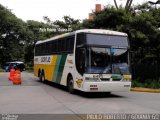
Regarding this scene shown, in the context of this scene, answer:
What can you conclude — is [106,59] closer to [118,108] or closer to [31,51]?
[118,108]

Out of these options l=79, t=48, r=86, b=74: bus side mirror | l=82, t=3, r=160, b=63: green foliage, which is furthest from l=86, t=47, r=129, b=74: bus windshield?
l=82, t=3, r=160, b=63: green foliage

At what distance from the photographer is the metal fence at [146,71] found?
2586 cm

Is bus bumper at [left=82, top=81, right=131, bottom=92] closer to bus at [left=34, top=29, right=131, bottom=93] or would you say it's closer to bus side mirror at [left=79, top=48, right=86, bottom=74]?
bus at [left=34, top=29, right=131, bottom=93]

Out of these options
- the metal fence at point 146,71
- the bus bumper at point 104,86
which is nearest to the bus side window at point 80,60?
the bus bumper at point 104,86

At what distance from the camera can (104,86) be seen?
1689cm

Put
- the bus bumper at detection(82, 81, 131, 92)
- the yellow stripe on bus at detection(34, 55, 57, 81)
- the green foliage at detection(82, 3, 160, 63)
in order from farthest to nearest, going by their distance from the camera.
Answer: the green foliage at detection(82, 3, 160, 63) < the yellow stripe on bus at detection(34, 55, 57, 81) < the bus bumper at detection(82, 81, 131, 92)

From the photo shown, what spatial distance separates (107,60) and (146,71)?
397 inches

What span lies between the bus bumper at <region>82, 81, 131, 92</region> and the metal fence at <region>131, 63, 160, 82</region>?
8.83 m

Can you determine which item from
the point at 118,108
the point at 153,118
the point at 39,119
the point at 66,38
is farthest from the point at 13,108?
the point at 66,38

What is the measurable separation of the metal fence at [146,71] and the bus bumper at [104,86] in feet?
29.0

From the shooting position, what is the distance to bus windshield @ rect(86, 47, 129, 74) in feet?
55.5

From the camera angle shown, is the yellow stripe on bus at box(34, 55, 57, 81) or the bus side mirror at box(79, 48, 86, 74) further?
the yellow stripe on bus at box(34, 55, 57, 81)

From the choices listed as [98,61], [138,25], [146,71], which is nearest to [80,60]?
[98,61]

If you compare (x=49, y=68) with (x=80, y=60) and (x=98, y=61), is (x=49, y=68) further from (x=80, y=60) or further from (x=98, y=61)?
(x=98, y=61)
